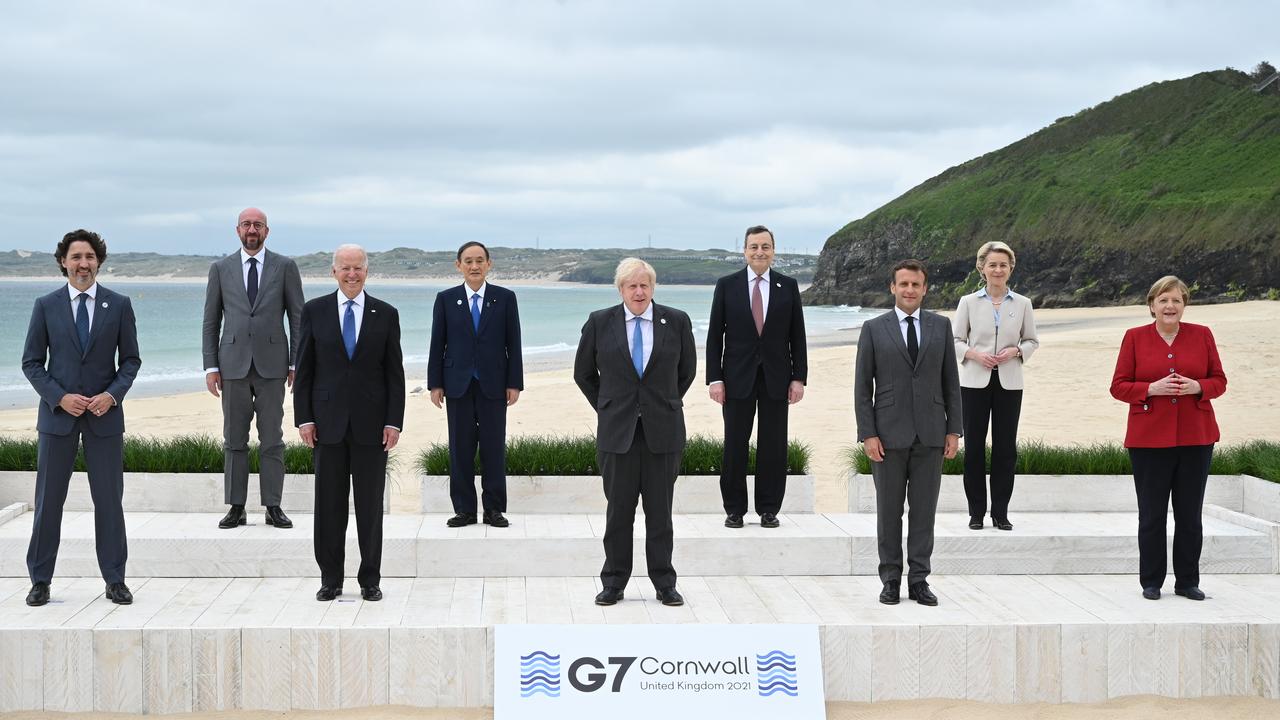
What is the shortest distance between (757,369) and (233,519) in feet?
9.59

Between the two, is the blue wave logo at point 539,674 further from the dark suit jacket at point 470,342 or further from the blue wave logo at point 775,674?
the dark suit jacket at point 470,342

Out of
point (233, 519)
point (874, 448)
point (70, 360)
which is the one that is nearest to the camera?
point (70, 360)

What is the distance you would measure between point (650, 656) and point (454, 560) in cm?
157

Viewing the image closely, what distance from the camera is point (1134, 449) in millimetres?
5160

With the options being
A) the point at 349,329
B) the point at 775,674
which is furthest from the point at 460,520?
the point at 775,674

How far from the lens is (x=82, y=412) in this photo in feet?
15.8

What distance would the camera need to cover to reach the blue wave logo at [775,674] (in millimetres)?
4262

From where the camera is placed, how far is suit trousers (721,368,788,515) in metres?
5.96

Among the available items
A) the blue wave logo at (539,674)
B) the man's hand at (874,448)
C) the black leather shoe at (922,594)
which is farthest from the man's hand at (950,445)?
the blue wave logo at (539,674)

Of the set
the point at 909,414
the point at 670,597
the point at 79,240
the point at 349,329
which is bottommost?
Result: the point at 670,597

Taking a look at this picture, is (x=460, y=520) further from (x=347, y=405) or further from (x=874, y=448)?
(x=874, y=448)

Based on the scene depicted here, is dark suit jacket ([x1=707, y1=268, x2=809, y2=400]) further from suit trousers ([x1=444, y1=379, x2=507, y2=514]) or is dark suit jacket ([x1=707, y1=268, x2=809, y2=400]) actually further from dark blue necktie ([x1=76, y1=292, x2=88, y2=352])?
dark blue necktie ([x1=76, y1=292, x2=88, y2=352])

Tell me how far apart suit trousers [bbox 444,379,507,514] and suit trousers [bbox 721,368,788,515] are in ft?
4.04

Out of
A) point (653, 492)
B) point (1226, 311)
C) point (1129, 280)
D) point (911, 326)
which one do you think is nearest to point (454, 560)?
point (653, 492)
